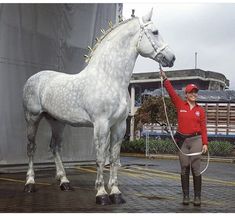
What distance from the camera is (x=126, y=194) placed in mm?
6941

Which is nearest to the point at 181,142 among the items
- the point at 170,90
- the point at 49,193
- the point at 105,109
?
the point at 170,90

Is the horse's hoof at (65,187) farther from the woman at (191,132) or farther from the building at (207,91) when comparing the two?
the building at (207,91)

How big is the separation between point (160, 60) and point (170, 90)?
0.41 meters

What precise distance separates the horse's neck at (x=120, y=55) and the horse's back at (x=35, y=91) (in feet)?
3.64

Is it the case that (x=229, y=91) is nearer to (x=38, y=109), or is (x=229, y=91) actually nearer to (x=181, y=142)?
(x=181, y=142)

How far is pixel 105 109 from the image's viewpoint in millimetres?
5996

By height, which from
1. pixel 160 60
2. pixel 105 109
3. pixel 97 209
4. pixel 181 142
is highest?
pixel 160 60

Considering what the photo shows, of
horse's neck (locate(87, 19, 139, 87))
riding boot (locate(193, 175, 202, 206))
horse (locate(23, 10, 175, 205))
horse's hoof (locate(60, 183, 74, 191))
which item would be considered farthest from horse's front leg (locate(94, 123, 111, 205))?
horse's hoof (locate(60, 183, 74, 191))

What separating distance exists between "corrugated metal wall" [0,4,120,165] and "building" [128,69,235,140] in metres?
2.20

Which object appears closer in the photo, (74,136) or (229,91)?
(229,91)

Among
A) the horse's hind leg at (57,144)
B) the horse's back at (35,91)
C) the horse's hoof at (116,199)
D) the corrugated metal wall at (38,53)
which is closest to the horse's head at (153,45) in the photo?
the horse's back at (35,91)

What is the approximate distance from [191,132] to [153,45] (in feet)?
3.88

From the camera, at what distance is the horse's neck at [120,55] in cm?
617

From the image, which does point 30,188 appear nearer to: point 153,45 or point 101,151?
point 101,151
